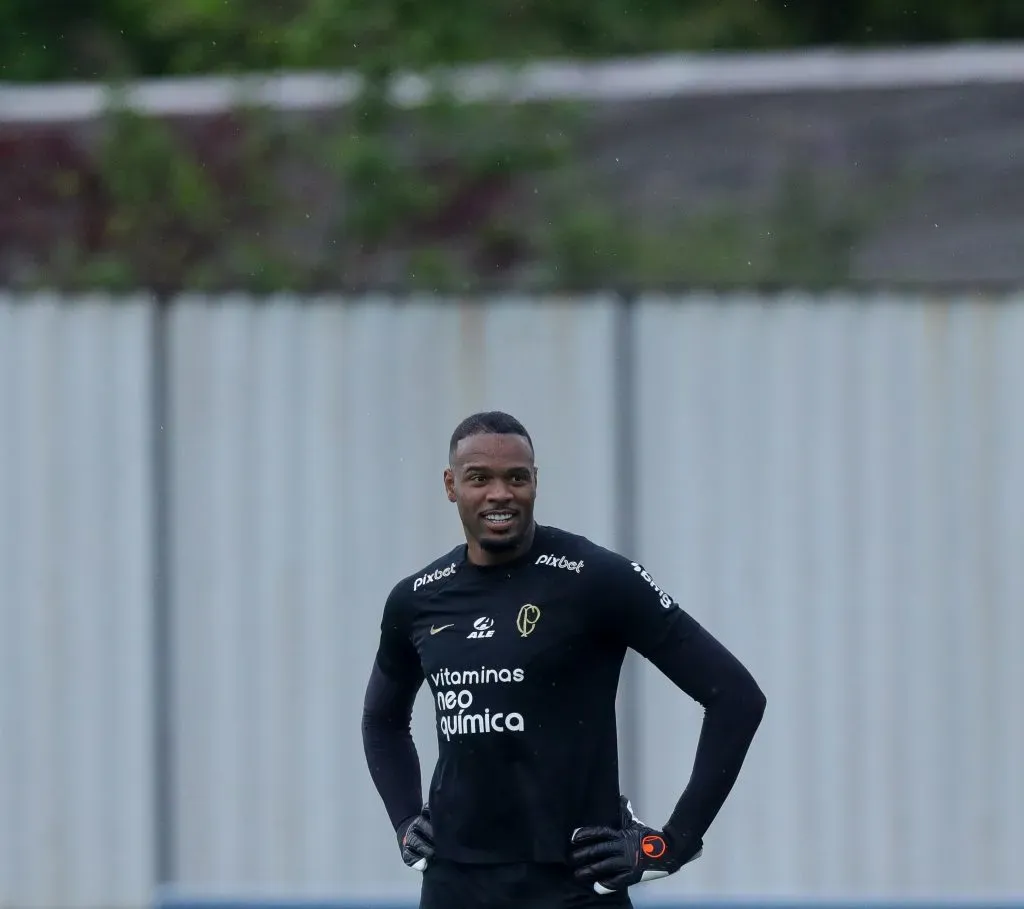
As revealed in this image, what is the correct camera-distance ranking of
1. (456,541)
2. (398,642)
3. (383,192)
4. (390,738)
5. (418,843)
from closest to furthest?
(418,843) < (398,642) < (390,738) < (456,541) < (383,192)

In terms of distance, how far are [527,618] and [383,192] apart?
8.48 meters

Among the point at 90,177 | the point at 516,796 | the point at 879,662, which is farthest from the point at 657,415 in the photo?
the point at 90,177

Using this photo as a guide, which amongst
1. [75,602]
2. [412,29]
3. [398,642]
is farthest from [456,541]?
[412,29]

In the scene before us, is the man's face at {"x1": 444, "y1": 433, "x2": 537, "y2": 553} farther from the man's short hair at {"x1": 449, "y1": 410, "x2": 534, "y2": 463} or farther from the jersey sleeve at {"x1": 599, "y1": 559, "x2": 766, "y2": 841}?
the jersey sleeve at {"x1": 599, "y1": 559, "x2": 766, "y2": 841}

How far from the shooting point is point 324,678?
26.5 ft

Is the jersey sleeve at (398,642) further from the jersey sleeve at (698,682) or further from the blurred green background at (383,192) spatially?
the blurred green background at (383,192)

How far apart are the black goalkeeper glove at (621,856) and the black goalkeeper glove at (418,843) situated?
39 centimetres

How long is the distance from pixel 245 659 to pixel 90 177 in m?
6.56

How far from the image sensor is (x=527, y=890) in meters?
4.01

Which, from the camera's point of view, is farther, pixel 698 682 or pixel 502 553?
pixel 502 553

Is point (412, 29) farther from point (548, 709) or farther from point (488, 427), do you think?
point (548, 709)

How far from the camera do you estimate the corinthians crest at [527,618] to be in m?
4.01

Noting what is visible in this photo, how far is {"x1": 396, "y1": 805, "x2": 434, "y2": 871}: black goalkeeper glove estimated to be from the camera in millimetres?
4180

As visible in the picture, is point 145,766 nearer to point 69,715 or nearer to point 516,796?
point 69,715
